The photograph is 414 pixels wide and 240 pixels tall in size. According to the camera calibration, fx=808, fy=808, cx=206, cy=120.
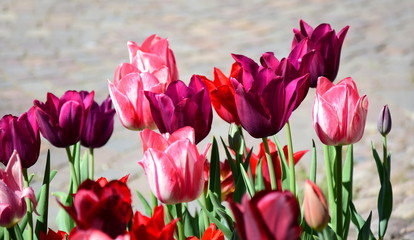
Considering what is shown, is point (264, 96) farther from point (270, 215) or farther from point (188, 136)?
point (270, 215)

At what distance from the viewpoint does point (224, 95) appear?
1293 mm

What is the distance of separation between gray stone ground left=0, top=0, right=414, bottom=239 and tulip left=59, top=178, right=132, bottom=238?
1.81 meters

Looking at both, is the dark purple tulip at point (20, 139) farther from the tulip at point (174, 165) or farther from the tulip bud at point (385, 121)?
the tulip bud at point (385, 121)

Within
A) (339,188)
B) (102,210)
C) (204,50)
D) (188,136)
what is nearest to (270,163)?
(339,188)

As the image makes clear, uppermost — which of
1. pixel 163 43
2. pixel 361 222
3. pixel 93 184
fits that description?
pixel 163 43

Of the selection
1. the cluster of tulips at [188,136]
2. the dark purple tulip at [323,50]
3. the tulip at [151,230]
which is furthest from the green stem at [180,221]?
the dark purple tulip at [323,50]

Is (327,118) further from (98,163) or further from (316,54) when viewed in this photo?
(98,163)

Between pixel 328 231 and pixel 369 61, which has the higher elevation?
pixel 369 61

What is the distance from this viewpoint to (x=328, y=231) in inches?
47.8

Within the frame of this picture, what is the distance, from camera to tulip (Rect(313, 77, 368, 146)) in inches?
50.3

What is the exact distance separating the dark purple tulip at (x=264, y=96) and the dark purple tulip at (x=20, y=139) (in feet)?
1.10

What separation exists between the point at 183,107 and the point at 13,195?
11.4 inches

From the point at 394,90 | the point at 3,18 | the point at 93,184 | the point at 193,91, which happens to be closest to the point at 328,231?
the point at 193,91

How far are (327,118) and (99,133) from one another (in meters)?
0.50
